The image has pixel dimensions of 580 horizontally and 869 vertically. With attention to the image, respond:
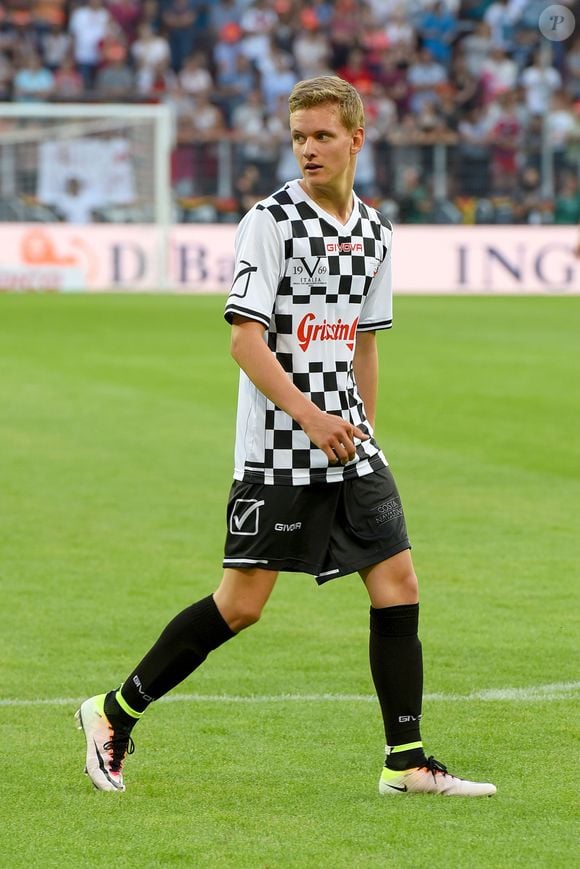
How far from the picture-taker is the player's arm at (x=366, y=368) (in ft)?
15.2

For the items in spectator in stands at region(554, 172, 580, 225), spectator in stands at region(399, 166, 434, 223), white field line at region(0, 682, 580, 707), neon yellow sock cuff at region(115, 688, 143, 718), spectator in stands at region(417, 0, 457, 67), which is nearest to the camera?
neon yellow sock cuff at region(115, 688, 143, 718)

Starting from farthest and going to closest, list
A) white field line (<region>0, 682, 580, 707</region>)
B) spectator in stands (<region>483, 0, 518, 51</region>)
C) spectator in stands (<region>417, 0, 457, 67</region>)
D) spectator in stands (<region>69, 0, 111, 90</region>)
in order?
spectator in stands (<region>483, 0, 518, 51</region>), spectator in stands (<region>417, 0, 457, 67</region>), spectator in stands (<region>69, 0, 111, 90</region>), white field line (<region>0, 682, 580, 707</region>)

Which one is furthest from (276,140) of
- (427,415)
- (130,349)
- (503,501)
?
(503,501)

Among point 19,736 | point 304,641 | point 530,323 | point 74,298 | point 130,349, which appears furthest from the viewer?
point 74,298

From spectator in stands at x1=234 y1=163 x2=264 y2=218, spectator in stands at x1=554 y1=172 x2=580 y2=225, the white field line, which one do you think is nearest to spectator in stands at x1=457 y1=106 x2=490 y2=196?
spectator in stands at x1=554 y1=172 x2=580 y2=225

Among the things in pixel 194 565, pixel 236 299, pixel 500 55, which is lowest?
pixel 194 565

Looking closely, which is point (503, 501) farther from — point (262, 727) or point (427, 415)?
point (262, 727)

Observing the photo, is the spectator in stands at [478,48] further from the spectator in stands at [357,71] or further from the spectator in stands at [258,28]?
the spectator in stands at [258,28]

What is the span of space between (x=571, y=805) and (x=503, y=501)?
529 cm

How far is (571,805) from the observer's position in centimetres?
423

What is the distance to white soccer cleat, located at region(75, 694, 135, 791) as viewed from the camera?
173 inches

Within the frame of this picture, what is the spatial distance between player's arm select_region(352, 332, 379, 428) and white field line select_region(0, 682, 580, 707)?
122 cm

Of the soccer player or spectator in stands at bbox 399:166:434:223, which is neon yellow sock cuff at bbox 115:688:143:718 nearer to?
the soccer player

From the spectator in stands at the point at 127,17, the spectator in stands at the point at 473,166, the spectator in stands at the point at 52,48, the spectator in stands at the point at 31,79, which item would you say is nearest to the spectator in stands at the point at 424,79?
the spectator in stands at the point at 473,166
